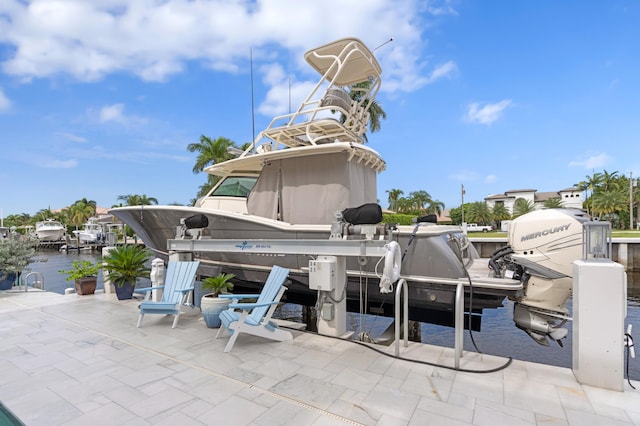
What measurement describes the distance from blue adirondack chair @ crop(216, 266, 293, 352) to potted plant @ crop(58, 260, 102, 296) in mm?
4578

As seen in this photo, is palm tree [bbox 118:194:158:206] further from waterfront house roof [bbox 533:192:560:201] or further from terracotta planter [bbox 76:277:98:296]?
waterfront house roof [bbox 533:192:560:201]

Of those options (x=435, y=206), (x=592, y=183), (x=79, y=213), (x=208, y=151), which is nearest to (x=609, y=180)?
(x=592, y=183)

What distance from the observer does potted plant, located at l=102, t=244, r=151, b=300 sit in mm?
6656

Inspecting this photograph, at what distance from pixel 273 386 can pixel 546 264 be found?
3.30 m

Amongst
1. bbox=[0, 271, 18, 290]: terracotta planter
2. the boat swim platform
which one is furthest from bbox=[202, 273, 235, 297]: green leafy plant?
bbox=[0, 271, 18, 290]: terracotta planter

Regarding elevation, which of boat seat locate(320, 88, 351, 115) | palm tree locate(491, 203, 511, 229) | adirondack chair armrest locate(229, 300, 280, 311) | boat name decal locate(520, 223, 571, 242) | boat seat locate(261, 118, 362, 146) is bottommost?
adirondack chair armrest locate(229, 300, 280, 311)

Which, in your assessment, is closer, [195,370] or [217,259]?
[195,370]

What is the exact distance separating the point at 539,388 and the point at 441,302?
205 centimetres

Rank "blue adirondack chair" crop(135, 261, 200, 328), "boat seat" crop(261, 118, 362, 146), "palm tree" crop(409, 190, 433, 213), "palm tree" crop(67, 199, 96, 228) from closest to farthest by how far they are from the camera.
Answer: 1. "blue adirondack chair" crop(135, 261, 200, 328)
2. "boat seat" crop(261, 118, 362, 146)
3. "palm tree" crop(67, 199, 96, 228)
4. "palm tree" crop(409, 190, 433, 213)

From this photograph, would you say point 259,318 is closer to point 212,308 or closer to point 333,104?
point 212,308

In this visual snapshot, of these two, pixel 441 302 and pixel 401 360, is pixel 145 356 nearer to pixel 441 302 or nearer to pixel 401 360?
pixel 401 360

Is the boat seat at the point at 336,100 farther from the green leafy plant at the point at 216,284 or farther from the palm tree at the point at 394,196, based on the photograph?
the palm tree at the point at 394,196

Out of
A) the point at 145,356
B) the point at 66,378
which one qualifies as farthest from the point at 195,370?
the point at 66,378

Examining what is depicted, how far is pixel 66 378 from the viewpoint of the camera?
3193 millimetres
